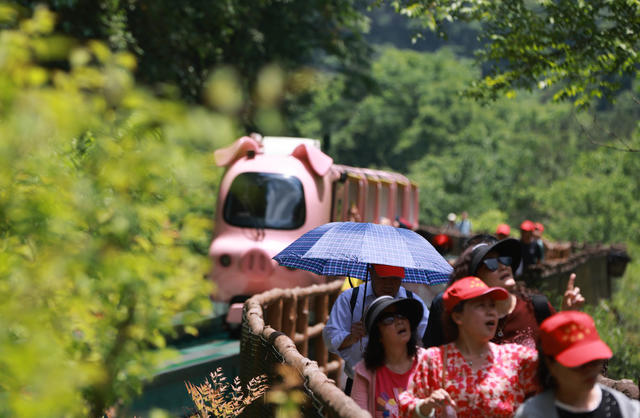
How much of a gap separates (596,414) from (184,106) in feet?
6.18

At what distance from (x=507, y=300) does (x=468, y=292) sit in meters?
1.04

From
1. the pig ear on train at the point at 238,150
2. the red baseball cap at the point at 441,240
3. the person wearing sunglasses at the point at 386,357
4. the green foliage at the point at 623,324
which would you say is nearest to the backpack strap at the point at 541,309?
the person wearing sunglasses at the point at 386,357

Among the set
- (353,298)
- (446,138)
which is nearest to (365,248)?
(353,298)

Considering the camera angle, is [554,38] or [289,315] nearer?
[289,315]

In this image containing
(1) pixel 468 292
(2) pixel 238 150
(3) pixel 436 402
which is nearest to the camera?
(3) pixel 436 402

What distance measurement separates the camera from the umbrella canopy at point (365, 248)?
4858mm

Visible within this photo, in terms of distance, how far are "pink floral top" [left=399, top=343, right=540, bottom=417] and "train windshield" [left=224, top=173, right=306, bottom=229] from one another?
9.20 metres

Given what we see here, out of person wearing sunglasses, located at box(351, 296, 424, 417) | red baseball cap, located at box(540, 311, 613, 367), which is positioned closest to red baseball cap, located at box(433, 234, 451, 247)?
person wearing sunglasses, located at box(351, 296, 424, 417)

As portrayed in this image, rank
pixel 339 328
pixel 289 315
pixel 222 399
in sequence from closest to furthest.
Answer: pixel 222 399 → pixel 339 328 → pixel 289 315

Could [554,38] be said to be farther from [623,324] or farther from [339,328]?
[623,324]

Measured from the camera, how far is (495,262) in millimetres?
4473

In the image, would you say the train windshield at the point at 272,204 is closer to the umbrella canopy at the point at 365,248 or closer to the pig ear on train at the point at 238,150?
the pig ear on train at the point at 238,150

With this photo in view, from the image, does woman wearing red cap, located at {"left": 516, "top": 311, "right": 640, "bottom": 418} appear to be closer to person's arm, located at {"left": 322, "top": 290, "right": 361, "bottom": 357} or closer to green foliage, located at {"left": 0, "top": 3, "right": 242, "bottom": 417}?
green foliage, located at {"left": 0, "top": 3, "right": 242, "bottom": 417}

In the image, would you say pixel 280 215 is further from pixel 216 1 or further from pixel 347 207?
pixel 216 1
